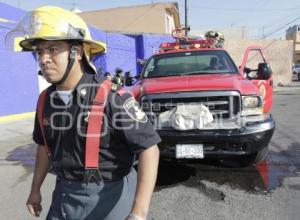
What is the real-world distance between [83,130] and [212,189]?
3.64 meters

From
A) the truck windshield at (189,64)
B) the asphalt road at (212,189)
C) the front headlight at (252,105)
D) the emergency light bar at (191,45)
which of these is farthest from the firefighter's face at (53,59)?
the emergency light bar at (191,45)

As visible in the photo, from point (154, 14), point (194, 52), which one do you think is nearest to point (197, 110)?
point (194, 52)

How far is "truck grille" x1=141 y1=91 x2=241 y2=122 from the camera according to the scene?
18.0 ft

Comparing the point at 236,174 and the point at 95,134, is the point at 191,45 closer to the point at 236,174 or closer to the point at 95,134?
the point at 236,174

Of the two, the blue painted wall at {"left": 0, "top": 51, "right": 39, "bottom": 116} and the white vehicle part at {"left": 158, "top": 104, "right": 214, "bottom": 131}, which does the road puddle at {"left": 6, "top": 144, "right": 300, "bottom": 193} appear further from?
the blue painted wall at {"left": 0, "top": 51, "right": 39, "bottom": 116}

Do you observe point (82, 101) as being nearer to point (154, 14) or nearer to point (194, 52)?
point (194, 52)

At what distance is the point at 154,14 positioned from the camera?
37500 mm

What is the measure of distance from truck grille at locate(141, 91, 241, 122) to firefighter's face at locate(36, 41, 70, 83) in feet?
11.5

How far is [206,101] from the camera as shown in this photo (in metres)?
5.55

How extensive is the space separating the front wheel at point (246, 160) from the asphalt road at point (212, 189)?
14cm

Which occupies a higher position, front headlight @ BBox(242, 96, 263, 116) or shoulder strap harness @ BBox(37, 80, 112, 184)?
shoulder strap harness @ BBox(37, 80, 112, 184)

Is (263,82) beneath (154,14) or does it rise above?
beneath

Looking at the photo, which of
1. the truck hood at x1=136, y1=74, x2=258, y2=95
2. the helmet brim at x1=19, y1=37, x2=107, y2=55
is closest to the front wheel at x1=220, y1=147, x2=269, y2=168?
the truck hood at x1=136, y1=74, x2=258, y2=95

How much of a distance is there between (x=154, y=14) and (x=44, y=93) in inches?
1422
